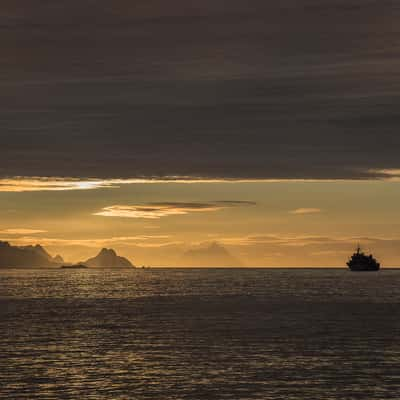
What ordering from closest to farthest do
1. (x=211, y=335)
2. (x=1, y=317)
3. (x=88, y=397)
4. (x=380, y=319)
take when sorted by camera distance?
(x=88, y=397) → (x=211, y=335) → (x=380, y=319) → (x=1, y=317)

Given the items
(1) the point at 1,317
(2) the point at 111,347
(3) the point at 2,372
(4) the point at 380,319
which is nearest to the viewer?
(3) the point at 2,372

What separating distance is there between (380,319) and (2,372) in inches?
2427

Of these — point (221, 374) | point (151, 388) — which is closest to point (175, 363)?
point (221, 374)

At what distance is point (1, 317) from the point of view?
381 ft

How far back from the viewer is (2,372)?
59781 millimetres

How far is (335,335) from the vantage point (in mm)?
85062

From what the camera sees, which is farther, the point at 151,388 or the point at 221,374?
the point at 221,374

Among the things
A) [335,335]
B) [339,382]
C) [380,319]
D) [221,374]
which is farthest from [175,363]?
[380,319]

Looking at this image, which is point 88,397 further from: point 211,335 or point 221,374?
point 211,335

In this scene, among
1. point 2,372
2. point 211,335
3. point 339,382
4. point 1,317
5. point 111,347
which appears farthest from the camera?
point 1,317

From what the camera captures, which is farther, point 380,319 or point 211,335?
point 380,319

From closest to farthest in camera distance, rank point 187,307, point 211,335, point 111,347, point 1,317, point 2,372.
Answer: point 2,372 → point 111,347 → point 211,335 → point 1,317 → point 187,307

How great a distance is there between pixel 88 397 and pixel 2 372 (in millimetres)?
12235

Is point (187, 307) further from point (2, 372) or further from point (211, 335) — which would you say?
point (2, 372)
